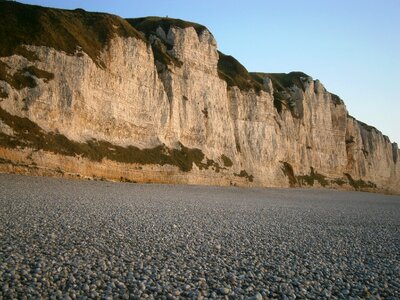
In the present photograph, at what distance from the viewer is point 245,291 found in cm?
622

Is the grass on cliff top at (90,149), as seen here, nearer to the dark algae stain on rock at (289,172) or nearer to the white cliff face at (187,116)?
the white cliff face at (187,116)

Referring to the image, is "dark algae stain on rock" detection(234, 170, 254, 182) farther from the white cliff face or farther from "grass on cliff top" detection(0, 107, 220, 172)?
"grass on cliff top" detection(0, 107, 220, 172)

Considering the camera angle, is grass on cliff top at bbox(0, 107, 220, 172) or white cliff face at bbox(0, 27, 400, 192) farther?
white cliff face at bbox(0, 27, 400, 192)

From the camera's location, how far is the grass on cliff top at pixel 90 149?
31.3 metres

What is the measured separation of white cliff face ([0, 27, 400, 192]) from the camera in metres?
36.3

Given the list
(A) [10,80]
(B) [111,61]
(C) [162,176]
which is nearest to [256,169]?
(C) [162,176]

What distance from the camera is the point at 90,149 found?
3681 cm

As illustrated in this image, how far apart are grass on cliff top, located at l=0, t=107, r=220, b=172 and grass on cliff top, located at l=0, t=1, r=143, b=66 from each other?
1014 cm

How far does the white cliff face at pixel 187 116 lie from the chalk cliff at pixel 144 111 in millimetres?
176

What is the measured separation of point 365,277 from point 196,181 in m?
40.3

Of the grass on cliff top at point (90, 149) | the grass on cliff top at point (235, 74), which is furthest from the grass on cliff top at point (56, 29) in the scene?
the grass on cliff top at point (235, 74)

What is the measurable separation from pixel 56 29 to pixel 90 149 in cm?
1819

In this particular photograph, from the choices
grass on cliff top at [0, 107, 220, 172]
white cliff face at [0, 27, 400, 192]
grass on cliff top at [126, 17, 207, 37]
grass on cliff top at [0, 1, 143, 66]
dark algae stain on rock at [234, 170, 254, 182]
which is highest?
grass on cliff top at [126, 17, 207, 37]

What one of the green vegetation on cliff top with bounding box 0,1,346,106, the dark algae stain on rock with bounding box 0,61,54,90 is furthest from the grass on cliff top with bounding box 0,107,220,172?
the green vegetation on cliff top with bounding box 0,1,346,106
